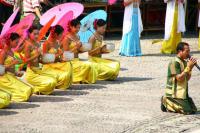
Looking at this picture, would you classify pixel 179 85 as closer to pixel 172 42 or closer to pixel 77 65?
pixel 77 65

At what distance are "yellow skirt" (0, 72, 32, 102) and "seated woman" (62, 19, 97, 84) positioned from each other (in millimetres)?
1477

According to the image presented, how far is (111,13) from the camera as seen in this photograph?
15.9 m

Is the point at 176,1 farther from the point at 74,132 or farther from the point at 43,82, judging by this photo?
the point at 74,132

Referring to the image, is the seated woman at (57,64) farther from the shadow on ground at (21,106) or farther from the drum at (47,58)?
the shadow on ground at (21,106)

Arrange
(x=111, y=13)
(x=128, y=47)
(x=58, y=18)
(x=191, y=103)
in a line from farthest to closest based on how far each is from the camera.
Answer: (x=111, y=13) < (x=128, y=47) < (x=58, y=18) < (x=191, y=103)

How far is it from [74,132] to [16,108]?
1.30 metres

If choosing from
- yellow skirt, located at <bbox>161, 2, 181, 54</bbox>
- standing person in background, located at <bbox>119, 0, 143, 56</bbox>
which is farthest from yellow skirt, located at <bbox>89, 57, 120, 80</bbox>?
yellow skirt, located at <bbox>161, 2, 181, 54</bbox>

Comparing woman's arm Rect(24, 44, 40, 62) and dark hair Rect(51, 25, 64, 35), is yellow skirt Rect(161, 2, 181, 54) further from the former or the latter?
woman's arm Rect(24, 44, 40, 62)

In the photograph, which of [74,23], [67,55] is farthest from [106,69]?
[67,55]

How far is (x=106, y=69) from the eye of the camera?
9.89 metres

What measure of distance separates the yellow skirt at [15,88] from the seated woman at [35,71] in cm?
43

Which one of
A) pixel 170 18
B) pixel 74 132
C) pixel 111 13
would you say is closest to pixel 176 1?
pixel 170 18

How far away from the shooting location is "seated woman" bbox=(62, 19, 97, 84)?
9.54m

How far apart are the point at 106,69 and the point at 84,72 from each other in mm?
493
